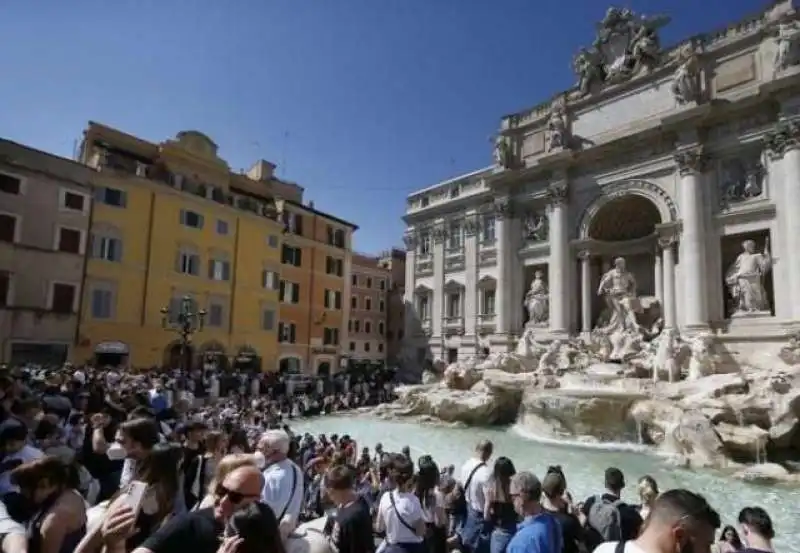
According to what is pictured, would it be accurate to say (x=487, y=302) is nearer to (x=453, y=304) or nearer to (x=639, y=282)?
(x=453, y=304)

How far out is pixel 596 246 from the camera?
23547mm

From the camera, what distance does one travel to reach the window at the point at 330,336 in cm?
3328

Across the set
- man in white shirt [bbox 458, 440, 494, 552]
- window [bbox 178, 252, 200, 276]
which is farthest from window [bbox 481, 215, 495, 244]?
man in white shirt [bbox 458, 440, 494, 552]

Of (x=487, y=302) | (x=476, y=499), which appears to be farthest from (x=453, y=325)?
(x=476, y=499)

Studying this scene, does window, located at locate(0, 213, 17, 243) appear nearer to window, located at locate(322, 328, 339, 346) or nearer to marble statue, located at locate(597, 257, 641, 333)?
window, located at locate(322, 328, 339, 346)

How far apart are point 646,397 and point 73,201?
22.8 metres

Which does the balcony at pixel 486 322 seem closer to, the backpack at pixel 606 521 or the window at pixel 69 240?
the window at pixel 69 240

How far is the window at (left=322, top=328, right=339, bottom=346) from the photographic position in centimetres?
3328

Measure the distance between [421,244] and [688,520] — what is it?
101 ft

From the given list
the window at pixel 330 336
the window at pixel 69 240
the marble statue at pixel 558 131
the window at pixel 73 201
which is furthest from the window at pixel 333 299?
the marble statue at pixel 558 131

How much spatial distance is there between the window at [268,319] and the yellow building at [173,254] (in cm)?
6

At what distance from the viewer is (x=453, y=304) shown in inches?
1185

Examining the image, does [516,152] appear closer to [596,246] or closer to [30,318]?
[596,246]

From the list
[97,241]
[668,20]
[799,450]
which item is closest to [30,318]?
[97,241]
